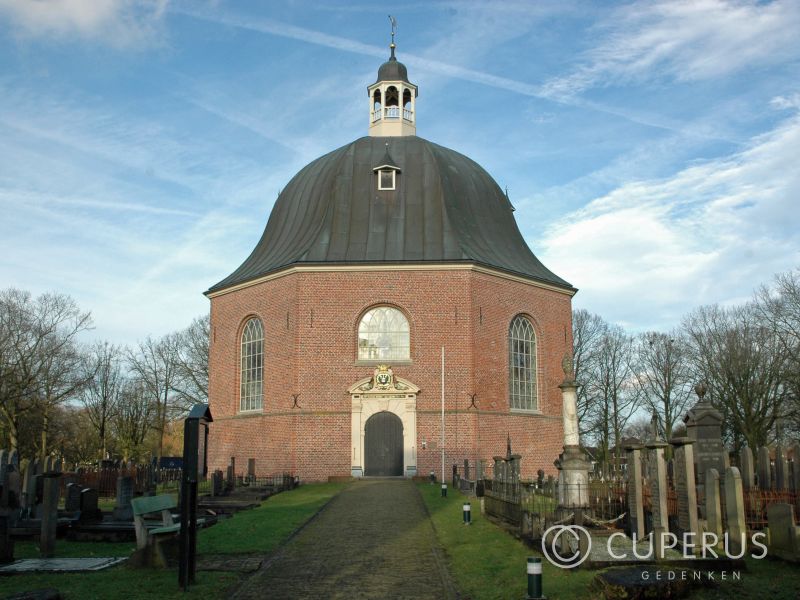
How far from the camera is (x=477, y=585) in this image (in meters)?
9.11

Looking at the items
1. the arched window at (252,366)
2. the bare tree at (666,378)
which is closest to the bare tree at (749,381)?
the bare tree at (666,378)

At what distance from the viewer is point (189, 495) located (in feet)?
30.6

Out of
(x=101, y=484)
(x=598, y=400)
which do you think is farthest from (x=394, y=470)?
(x=598, y=400)

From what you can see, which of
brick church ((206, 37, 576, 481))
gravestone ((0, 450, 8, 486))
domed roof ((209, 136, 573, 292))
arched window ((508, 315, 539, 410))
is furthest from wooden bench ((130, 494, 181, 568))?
arched window ((508, 315, 539, 410))

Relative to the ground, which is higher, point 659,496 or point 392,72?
point 392,72

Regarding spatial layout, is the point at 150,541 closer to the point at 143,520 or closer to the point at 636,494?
the point at 143,520

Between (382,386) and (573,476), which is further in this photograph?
(382,386)

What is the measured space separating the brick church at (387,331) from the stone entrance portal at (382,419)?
0.16 feet

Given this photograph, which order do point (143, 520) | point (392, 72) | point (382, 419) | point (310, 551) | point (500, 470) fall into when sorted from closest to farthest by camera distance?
1. point (143, 520)
2. point (310, 551)
3. point (500, 470)
4. point (382, 419)
5. point (392, 72)

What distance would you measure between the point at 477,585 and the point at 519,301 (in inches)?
824

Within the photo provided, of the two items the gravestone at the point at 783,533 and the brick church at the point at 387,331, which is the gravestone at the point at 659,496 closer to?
the gravestone at the point at 783,533

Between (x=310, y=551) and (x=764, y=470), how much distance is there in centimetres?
932

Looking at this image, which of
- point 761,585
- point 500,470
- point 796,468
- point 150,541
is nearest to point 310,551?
point 150,541

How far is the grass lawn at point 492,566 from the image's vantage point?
341 inches
